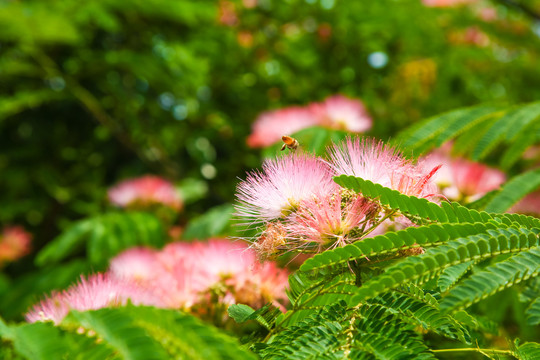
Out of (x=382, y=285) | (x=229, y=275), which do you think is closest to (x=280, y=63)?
(x=229, y=275)

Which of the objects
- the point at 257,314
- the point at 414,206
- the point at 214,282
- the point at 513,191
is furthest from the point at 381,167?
the point at 513,191

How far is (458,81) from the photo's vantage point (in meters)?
3.99

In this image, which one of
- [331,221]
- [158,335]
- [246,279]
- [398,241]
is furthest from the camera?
[246,279]

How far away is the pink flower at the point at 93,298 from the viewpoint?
1225 mm

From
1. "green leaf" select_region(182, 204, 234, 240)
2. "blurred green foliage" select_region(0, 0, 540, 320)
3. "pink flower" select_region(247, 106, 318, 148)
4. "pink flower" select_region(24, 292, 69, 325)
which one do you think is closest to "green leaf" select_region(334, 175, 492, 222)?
"pink flower" select_region(24, 292, 69, 325)

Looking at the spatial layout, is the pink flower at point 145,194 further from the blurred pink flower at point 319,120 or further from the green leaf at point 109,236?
the blurred pink flower at point 319,120

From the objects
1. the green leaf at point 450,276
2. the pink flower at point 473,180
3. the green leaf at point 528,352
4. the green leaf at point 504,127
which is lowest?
the green leaf at point 528,352

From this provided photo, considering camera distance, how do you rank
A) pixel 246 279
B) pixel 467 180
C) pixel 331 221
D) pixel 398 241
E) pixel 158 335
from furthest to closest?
pixel 467 180 → pixel 246 279 → pixel 331 221 → pixel 398 241 → pixel 158 335

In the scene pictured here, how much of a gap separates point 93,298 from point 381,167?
2.59 ft

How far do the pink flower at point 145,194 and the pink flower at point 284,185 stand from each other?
2100 mm

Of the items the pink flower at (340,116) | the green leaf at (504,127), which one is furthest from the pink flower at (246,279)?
the pink flower at (340,116)

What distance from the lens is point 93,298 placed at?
125 cm

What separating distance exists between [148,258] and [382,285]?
1461 mm

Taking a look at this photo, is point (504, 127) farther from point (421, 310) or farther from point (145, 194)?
point (145, 194)
